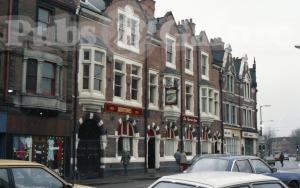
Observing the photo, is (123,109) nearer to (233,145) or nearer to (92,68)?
(92,68)

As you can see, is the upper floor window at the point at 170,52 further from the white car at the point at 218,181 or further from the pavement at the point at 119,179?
the white car at the point at 218,181

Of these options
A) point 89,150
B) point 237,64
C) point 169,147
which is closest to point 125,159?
point 89,150

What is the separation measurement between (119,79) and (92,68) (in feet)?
12.3

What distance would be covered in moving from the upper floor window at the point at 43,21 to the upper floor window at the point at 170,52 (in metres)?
13.8

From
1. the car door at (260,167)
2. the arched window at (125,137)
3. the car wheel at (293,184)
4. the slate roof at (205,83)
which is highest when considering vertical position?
the slate roof at (205,83)

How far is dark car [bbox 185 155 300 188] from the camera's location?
46.4 feet

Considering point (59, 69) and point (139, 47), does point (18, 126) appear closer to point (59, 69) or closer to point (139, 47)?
point (59, 69)

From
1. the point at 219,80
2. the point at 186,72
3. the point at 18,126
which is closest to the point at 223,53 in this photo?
the point at 219,80

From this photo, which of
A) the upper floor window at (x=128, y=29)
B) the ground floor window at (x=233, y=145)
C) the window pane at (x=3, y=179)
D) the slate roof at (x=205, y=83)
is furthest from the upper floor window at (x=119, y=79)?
the window pane at (x=3, y=179)

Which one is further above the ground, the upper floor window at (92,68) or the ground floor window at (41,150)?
the upper floor window at (92,68)

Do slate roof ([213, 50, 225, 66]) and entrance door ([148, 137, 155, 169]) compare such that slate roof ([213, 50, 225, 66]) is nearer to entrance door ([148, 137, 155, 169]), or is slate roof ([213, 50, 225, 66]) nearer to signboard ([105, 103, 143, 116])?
entrance door ([148, 137, 155, 169])

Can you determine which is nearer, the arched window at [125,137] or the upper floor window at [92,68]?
the upper floor window at [92,68]

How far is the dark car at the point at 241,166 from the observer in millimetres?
14155

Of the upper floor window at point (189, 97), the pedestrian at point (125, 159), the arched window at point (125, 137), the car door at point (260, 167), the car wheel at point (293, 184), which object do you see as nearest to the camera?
the car door at point (260, 167)
